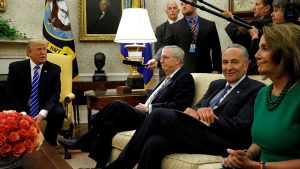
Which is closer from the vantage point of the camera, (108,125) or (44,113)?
(108,125)

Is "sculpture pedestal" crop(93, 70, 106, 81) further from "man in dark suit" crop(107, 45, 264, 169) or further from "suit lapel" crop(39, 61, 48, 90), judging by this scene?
"man in dark suit" crop(107, 45, 264, 169)

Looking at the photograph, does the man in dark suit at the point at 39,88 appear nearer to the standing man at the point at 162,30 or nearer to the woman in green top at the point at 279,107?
the standing man at the point at 162,30

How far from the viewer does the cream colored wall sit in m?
6.53

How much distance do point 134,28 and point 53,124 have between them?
1355 millimetres

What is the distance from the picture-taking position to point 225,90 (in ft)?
9.68

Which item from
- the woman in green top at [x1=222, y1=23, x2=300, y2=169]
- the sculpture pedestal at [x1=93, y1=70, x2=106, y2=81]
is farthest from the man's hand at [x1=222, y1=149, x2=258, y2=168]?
the sculpture pedestal at [x1=93, y1=70, x2=106, y2=81]

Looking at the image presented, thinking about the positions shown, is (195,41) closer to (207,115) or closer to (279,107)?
(207,115)

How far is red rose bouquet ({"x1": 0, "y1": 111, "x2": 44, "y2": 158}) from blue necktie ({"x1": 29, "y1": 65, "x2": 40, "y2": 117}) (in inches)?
81.6

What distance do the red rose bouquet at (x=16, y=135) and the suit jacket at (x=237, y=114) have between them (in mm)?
1135

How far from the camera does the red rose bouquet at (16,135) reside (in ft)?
7.11

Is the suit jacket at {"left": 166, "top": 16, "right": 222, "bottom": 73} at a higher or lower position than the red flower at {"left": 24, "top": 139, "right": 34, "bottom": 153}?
higher

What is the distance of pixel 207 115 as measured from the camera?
2.73 metres

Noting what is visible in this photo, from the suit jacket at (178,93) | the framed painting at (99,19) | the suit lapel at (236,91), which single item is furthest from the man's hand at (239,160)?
the framed painting at (99,19)

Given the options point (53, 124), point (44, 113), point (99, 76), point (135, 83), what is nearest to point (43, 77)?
point (44, 113)
